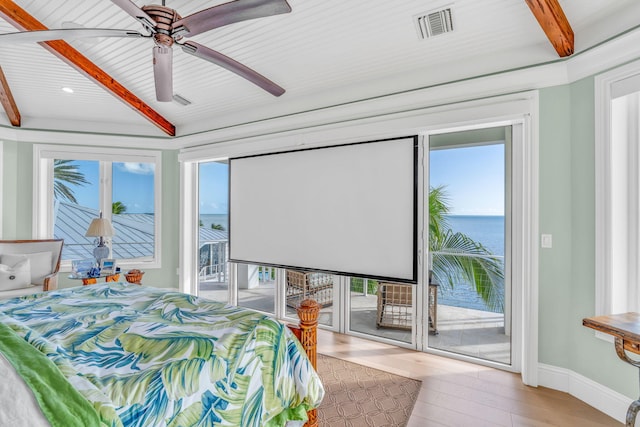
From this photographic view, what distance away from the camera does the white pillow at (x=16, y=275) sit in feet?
11.3

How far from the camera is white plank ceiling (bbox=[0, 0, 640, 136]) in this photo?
91.8 inches

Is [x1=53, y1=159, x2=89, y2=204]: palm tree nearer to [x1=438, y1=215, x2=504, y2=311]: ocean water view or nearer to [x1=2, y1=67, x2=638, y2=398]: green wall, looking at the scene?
[x1=438, y1=215, x2=504, y2=311]: ocean water view

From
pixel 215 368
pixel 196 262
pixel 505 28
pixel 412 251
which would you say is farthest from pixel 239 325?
pixel 196 262

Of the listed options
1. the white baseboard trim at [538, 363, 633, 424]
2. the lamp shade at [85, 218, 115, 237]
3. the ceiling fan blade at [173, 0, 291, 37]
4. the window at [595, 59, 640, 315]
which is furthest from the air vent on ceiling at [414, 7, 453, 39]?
the lamp shade at [85, 218, 115, 237]

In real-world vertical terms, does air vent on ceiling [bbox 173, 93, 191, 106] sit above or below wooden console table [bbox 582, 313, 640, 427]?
above

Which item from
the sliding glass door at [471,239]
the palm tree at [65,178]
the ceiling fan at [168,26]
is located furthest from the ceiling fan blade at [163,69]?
the palm tree at [65,178]

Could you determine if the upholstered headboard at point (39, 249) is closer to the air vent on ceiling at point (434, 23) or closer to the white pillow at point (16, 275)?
the white pillow at point (16, 275)

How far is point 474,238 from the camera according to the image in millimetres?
3197

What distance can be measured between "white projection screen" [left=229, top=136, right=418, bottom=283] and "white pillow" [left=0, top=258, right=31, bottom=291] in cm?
219

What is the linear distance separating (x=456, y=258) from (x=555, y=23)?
203 centimetres

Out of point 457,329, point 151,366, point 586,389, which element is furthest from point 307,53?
point 586,389

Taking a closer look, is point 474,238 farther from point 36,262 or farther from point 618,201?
point 36,262

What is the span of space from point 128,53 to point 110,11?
25.3 inches

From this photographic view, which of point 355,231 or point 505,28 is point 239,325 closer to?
point 355,231
